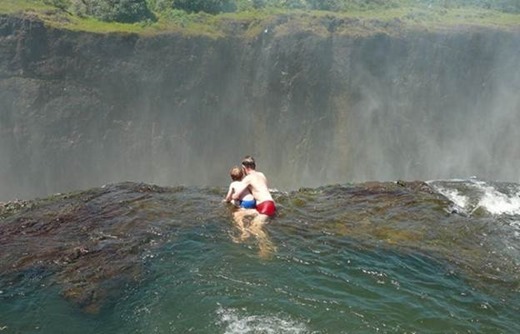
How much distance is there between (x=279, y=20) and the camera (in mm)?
22859

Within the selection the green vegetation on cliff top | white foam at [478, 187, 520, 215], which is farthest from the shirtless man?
the green vegetation on cliff top

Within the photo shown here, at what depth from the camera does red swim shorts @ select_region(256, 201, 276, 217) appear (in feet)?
32.6

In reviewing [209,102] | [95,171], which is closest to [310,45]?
[209,102]

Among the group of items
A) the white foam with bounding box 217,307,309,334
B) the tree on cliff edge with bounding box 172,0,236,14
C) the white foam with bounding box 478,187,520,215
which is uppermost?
the tree on cliff edge with bounding box 172,0,236,14

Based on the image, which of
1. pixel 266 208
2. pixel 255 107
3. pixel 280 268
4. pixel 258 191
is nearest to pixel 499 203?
pixel 266 208

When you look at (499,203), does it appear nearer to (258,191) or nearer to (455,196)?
(455,196)

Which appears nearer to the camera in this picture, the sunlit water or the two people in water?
the sunlit water

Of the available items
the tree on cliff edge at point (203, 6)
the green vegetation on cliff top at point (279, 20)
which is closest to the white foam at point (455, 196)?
the green vegetation on cliff top at point (279, 20)

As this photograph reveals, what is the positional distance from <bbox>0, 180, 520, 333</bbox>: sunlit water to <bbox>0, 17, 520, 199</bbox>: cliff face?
29.3ft

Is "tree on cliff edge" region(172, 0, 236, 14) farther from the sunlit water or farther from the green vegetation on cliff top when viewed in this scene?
the sunlit water

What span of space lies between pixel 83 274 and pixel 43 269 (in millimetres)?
732

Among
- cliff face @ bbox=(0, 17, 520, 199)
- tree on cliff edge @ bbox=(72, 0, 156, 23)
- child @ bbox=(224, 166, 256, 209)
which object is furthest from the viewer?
tree on cliff edge @ bbox=(72, 0, 156, 23)

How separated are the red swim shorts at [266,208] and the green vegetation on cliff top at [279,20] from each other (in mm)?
13047

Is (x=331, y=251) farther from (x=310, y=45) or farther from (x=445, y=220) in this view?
(x=310, y=45)
